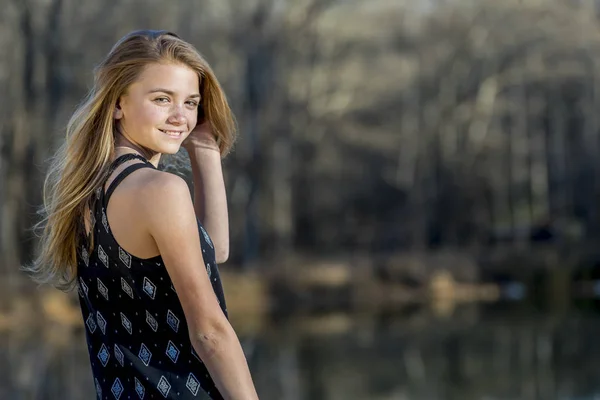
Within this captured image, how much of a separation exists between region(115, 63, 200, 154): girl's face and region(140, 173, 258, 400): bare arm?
246mm

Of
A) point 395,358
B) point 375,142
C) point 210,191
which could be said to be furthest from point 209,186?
point 375,142

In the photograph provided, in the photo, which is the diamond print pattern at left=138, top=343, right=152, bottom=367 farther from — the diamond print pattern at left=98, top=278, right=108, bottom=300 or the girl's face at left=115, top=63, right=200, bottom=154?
the girl's face at left=115, top=63, right=200, bottom=154

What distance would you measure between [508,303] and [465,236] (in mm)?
14142

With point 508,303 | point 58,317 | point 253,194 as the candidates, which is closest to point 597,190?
point 253,194

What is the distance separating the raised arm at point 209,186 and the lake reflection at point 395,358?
932cm

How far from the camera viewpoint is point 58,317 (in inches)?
849

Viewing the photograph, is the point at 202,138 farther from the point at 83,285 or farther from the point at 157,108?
the point at 83,285

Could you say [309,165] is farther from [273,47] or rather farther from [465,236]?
[273,47]

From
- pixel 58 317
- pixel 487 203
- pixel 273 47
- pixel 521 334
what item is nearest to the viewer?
pixel 521 334

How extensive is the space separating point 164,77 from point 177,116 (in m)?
0.08

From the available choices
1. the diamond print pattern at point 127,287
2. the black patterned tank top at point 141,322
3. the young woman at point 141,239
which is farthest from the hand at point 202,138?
the diamond print pattern at point 127,287

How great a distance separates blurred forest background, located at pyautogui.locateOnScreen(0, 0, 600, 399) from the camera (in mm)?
27031

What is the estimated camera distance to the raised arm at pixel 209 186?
275 centimetres

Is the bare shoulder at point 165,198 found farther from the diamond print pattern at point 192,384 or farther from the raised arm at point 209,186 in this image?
the raised arm at point 209,186
